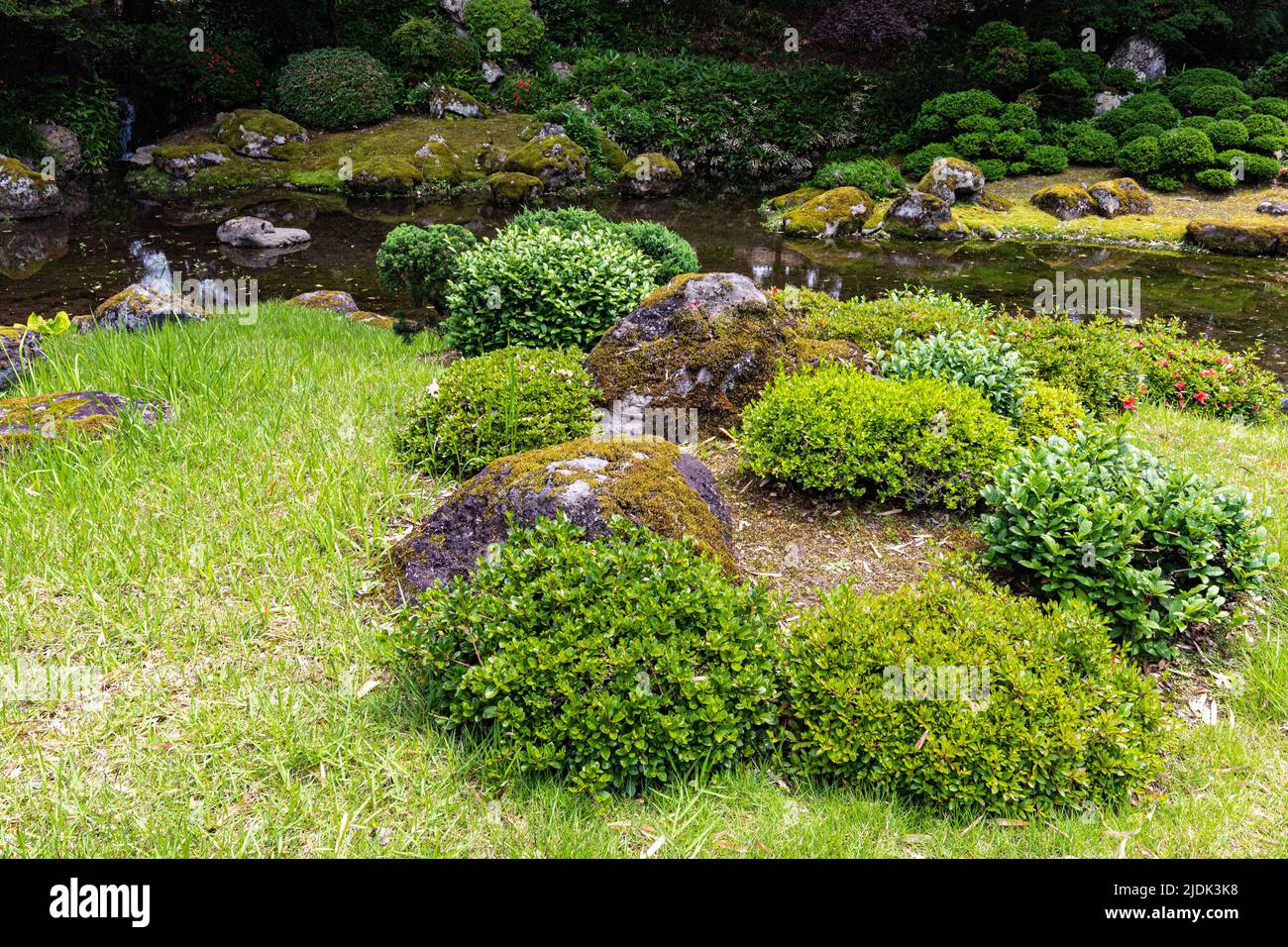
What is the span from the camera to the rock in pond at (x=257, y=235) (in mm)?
14727

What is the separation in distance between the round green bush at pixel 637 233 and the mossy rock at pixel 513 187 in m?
11.5

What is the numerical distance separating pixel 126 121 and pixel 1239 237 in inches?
996

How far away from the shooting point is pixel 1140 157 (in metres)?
18.5

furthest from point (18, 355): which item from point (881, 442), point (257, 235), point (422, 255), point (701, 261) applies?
point (701, 261)

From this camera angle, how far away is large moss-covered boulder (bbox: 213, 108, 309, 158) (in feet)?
68.2

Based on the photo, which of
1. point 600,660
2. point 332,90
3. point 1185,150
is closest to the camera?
point 600,660

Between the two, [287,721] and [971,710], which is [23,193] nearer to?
[287,721]

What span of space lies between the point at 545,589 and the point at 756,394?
315cm

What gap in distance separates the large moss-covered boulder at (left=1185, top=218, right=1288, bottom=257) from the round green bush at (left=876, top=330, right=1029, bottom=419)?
43.7 ft

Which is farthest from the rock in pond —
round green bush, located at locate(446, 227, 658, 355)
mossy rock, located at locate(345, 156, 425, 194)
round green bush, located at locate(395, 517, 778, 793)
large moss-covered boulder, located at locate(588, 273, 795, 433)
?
round green bush, located at locate(395, 517, 778, 793)

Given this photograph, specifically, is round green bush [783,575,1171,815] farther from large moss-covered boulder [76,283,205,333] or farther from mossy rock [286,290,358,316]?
mossy rock [286,290,358,316]

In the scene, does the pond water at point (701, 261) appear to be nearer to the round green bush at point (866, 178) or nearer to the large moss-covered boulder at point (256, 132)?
the round green bush at point (866, 178)

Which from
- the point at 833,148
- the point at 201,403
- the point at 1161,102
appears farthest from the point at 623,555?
the point at 833,148

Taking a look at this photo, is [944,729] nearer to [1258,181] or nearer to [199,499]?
[199,499]
